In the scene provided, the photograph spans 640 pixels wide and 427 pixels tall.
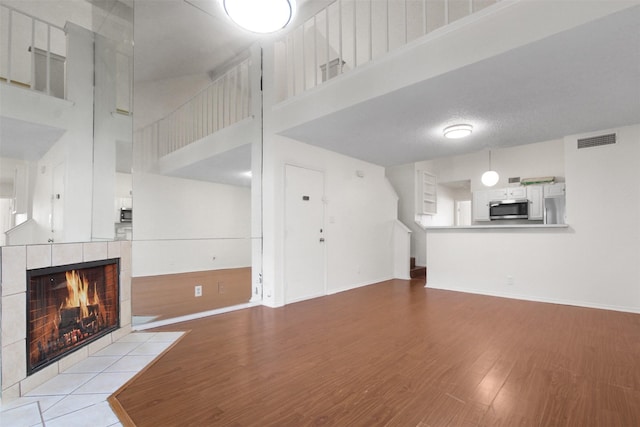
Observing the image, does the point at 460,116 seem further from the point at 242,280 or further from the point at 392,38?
the point at 242,280

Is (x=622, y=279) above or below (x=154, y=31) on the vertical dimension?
below

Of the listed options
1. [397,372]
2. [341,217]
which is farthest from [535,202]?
[397,372]

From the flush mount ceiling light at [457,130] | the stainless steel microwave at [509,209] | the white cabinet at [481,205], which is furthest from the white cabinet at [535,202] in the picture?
the flush mount ceiling light at [457,130]

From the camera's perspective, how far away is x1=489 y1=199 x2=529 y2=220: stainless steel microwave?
6326 mm

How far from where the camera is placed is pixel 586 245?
3.95 meters

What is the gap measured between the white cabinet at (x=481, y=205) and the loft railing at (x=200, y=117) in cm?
570

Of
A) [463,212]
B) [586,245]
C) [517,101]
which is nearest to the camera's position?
[517,101]

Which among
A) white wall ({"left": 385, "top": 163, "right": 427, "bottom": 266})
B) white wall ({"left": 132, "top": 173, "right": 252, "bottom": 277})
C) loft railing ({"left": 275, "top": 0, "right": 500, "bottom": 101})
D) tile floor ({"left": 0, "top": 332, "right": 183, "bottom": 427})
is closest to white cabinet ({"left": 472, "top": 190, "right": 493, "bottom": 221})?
white wall ({"left": 385, "top": 163, "right": 427, "bottom": 266})

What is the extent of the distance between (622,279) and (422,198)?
161 inches

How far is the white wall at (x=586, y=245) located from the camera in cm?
371

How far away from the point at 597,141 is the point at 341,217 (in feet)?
12.0

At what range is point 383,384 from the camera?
1970 mm

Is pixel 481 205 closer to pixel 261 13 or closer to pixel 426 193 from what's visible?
pixel 426 193

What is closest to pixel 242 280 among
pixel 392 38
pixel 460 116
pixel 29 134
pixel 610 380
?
pixel 29 134
